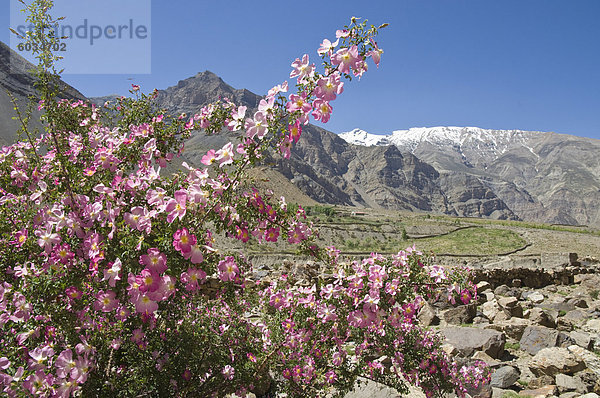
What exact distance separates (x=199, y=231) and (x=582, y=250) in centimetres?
4490

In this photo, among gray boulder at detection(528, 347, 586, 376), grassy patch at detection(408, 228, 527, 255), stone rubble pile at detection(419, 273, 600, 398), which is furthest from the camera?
grassy patch at detection(408, 228, 527, 255)

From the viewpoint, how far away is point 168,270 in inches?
86.0

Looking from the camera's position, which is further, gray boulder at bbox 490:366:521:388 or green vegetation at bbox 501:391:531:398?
gray boulder at bbox 490:366:521:388

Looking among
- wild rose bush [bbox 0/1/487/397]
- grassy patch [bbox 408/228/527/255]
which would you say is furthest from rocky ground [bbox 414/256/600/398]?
grassy patch [bbox 408/228/527/255]

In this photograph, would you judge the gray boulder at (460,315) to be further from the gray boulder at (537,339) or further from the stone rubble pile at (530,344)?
the gray boulder at (537,339)

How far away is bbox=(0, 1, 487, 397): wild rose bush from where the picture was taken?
227cm

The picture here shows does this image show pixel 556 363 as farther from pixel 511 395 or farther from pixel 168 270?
pixel 168 270

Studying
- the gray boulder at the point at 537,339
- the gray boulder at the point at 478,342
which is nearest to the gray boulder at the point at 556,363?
the gray boulder at the point at 478,342

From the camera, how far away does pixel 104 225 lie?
2.35m

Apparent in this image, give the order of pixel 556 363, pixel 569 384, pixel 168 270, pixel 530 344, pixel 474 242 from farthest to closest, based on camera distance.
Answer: pixel 474 242, pixel 530 344, pixel 556 363, pixel 569 384, pixel 168 270

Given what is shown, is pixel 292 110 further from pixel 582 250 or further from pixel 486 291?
pixel 582 250

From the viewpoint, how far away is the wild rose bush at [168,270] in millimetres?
2271

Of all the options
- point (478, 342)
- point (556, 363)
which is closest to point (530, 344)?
point (478, 342)

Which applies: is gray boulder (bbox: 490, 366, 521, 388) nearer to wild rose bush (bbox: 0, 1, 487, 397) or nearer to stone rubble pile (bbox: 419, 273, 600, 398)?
stone rubble pile (bbox: 419, 273, 600, 398)
